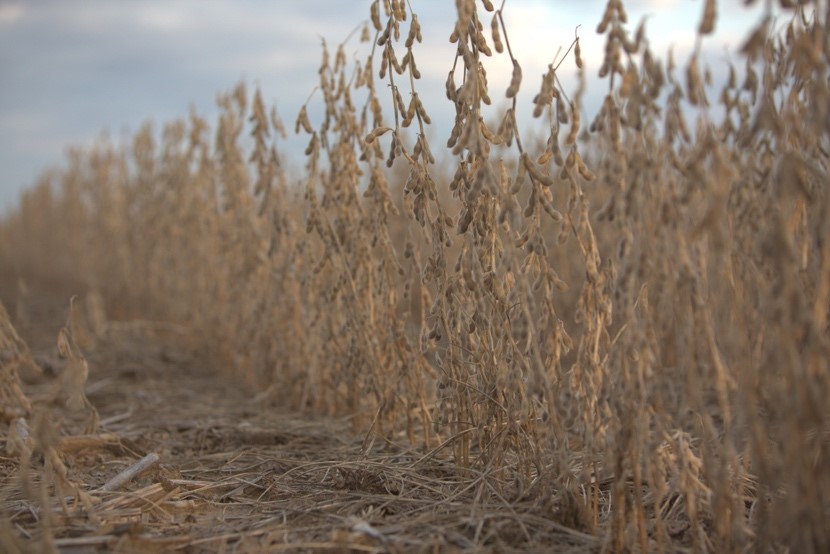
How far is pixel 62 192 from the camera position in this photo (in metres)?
13.1

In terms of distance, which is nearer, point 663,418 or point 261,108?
point 663,418

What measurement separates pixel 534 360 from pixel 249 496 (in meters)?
1.01

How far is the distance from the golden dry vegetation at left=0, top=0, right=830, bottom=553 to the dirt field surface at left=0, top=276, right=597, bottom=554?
1cm

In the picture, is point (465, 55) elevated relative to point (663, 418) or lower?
elevated

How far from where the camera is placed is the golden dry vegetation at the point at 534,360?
143 centimetres

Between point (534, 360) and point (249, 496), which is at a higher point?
point (534, 360)

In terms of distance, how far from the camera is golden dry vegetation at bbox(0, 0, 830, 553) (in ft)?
4.68

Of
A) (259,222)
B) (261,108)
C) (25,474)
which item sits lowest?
(25,474)

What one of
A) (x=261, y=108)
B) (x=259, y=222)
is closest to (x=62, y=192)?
(x=259, y=222)

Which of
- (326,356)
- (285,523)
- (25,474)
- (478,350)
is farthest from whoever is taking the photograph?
(326,356)

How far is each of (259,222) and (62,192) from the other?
10510mm

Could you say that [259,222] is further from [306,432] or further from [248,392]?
[306,432]

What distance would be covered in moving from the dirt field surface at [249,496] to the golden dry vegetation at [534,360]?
0.4 inches

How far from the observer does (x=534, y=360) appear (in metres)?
1.72
